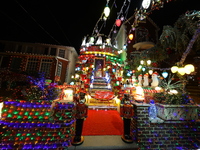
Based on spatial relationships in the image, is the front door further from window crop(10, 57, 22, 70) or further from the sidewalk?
window crop(10, 57, 22, 70)

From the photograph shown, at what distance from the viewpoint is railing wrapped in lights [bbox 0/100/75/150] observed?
2.19 metres

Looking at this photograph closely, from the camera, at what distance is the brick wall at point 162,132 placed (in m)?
2.50

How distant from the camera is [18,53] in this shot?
523 inches

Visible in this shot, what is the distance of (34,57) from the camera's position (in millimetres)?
13836

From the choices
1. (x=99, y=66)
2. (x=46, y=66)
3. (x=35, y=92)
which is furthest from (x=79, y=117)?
(x=46, y=66)

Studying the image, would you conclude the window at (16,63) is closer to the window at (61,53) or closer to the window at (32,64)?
the window at (32,64)

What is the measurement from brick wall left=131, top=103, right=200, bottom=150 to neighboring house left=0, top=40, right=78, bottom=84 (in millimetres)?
13254

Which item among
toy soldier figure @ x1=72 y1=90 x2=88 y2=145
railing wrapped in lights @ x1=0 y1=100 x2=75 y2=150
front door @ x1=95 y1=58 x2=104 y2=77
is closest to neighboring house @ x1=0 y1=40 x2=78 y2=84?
front door @ x1=95 y1=58 x2=104 y2=77

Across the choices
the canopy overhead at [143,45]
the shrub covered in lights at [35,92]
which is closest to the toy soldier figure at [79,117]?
the shrub covered in lights at [35,92]

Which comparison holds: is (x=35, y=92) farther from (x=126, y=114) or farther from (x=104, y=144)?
(x=126, y=114)

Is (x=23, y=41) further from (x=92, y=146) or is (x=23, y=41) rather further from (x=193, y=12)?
(x=193, y=12)

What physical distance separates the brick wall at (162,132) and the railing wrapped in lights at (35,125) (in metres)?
2.00

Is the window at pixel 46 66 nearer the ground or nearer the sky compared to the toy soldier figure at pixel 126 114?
nearer the sky

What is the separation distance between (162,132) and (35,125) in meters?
3.71
